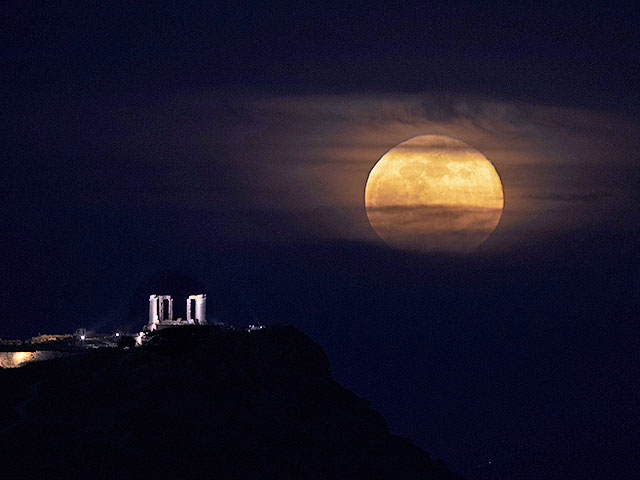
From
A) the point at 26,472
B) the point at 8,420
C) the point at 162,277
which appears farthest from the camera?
the point at 162,277

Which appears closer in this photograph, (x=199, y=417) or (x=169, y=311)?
(x=199, y=417)

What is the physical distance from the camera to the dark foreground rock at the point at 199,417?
354 ft

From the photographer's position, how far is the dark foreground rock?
10781cm

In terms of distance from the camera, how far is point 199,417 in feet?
389

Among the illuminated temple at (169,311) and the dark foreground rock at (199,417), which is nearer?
the dark foreground rock at (199,417)

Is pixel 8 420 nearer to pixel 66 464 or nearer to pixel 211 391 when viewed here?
pixel 66 464

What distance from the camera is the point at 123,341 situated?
444 feet

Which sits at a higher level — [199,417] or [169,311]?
[169,311]

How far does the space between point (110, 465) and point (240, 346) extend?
3090cm

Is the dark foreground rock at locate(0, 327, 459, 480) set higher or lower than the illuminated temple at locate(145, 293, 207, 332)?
lower

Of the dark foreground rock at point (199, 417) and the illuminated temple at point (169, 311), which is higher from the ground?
the illuminated temple at point (169, 311)

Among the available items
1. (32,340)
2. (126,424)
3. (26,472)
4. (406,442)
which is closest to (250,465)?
(126,424)

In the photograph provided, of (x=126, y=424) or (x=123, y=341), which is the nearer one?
(x=126, y=424)

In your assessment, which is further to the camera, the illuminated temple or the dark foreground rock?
the illuminated temple
